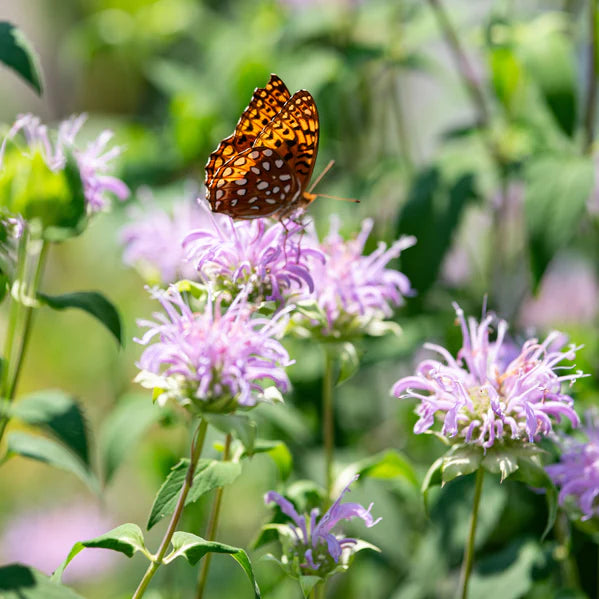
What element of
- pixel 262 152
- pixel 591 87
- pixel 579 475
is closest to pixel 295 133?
pixel 262 152

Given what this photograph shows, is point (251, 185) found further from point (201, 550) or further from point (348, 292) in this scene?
point (201, 550)

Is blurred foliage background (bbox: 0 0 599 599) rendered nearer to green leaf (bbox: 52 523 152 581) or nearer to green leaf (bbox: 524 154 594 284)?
green leaf (bbox: 524 154 594 284)

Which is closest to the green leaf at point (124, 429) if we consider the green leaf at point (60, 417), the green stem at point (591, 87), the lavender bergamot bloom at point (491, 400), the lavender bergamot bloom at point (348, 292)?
the green leaf at point (60, 417)

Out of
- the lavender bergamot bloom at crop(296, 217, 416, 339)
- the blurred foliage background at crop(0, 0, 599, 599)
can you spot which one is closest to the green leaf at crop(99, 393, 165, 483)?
the blurred foliage background at crop(0, 0, 599, 599)

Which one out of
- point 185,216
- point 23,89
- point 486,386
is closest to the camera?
point 486,386

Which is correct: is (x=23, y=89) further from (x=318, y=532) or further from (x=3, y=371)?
(x=318, y=532)

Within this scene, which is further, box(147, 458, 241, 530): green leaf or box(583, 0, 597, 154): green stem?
box(583, 0, 597, 154): green stem

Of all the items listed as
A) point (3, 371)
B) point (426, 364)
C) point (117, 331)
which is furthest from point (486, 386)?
point (3, 371)
